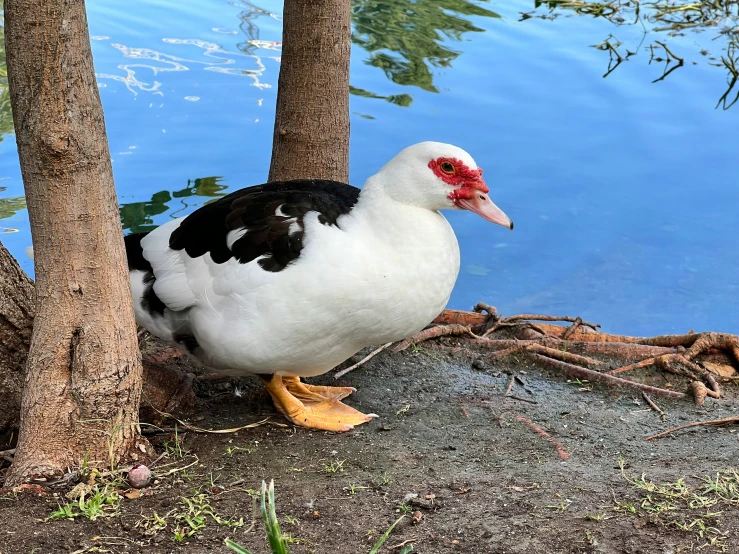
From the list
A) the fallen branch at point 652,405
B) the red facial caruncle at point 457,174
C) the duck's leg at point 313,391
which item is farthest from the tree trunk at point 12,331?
the fallen branch at point 652,405

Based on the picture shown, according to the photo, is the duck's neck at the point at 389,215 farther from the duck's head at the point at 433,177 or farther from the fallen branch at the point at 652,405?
the fallen branch at the point at 652,405

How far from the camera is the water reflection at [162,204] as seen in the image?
19.2 feet

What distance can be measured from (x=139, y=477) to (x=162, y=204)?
3904mm

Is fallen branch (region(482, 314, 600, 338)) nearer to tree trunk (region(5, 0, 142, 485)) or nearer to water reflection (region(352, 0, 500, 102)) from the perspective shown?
tree trunk (region(5, 0, 142, 485))

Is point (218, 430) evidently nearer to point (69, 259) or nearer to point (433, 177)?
point (69, 259)

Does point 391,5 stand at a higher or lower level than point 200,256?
higher

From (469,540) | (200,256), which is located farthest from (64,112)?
(469,540)

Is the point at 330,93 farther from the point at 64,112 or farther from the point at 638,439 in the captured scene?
the point at 638,439

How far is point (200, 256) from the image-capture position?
9.29 ft

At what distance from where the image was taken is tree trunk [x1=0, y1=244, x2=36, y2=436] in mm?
2631

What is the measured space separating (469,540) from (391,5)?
7.45 metres

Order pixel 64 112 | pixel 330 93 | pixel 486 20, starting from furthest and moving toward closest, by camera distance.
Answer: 1. pixel 486 20
2. pixel 330 93
3. pixel 64 112

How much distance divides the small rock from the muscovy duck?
464 mm

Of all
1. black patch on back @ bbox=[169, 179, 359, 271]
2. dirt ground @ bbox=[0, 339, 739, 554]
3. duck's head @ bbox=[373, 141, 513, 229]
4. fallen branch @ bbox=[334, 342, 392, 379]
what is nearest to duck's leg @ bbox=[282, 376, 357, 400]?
dirt ground @ bbox=[0, 339, 739, 554]
